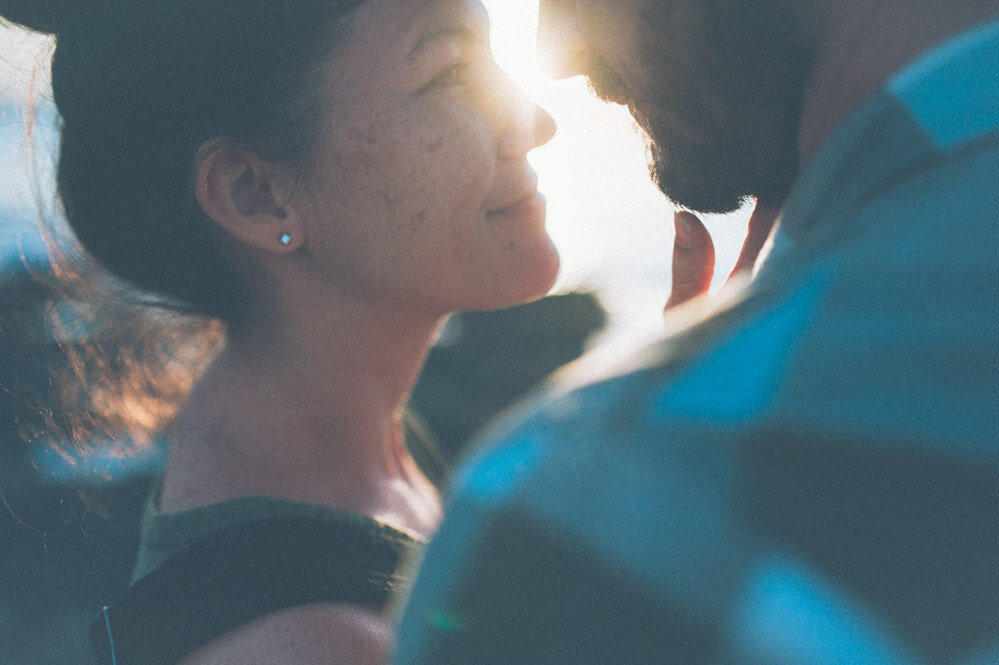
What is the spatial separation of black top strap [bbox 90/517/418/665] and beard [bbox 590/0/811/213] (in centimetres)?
107

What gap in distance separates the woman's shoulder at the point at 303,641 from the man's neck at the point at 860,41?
1182 millimetres

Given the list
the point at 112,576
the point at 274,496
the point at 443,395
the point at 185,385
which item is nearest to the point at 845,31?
the point at 274,496

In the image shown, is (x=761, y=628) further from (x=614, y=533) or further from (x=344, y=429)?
Answer: (x=344, y=429)

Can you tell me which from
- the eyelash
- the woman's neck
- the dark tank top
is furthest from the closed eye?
the dark tank top

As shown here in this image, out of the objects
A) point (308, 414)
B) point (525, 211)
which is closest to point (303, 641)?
point (308, 414)

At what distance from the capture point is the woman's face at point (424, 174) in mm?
1780

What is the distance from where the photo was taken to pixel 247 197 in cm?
187

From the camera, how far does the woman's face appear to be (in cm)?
178

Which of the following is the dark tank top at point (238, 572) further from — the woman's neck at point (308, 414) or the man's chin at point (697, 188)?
the man's chin at point (697, 188)

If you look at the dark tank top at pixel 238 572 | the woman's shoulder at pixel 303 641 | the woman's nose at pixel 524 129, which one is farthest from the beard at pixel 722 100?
the woman's shoulder at pixel 303 641

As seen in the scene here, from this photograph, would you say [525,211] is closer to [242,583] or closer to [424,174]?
[424,174]

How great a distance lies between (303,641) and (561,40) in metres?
1.40

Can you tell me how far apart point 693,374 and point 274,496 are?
1239 millimetres

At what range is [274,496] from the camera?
1.62m
